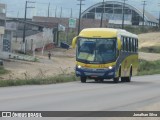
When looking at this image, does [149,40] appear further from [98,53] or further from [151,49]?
[98,53]

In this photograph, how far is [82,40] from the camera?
33906mm

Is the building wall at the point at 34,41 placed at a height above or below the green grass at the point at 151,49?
above

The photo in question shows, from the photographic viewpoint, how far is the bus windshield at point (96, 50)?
1326 inches

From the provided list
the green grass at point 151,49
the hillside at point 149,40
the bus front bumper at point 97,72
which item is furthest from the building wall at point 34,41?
the bus front bumper at point 97,72

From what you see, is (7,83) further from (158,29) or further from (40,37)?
(158,29)

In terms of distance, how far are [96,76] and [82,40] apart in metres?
2.18

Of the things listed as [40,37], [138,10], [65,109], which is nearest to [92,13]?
[138,10]

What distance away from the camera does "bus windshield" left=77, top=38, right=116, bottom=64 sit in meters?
33.7

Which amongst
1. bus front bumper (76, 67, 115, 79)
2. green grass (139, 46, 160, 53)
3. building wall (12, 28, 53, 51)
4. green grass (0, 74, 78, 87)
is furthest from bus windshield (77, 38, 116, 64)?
green grass (139, 46, 160, 53)

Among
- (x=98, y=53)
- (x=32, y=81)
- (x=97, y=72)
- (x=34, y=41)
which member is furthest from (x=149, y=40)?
(x=32, y=81)

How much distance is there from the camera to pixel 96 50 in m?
33.8

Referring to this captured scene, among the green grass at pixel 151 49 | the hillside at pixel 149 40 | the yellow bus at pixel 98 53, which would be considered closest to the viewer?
the yellow bus at pixel 98 53

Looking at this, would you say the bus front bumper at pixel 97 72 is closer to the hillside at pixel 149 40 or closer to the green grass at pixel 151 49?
the green grass at pixel 151 49

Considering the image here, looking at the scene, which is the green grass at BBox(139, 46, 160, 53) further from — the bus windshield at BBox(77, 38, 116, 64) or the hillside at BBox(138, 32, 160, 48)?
the bus windshield at BBox(77, 38, 116, 64)
